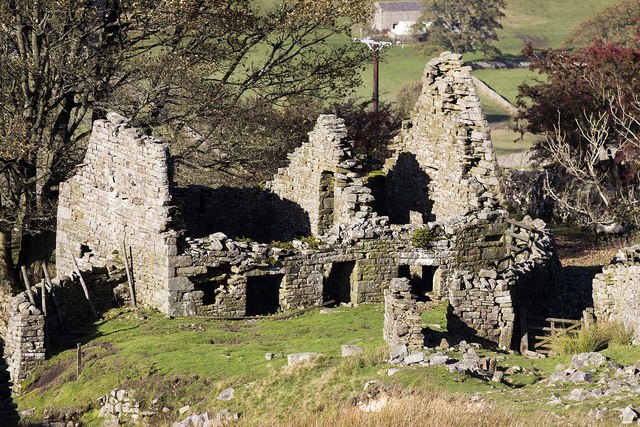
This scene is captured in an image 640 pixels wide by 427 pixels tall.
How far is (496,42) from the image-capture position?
134875 mm

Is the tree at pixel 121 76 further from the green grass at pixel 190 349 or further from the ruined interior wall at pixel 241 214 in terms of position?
the green grass at pixel 190 349

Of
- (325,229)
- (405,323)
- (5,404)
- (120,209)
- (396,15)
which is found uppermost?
(396,15)

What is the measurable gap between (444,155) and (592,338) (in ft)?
27.3

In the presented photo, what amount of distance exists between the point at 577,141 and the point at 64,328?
24.0 metres

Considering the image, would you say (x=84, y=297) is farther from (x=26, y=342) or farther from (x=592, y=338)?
(x=592, y=338)

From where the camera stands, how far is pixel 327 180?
37062 millimetres

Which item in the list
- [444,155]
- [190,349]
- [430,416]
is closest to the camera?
[430,416]

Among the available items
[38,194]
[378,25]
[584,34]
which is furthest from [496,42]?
[38,194]

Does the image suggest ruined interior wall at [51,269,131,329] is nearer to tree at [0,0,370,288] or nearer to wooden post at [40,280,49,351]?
wooden post at [40,280,49,351]

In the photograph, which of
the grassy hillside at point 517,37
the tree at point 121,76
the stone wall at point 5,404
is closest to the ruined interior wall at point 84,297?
the tree at point 121,76

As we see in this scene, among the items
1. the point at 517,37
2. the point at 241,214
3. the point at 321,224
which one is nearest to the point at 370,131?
the point at 241,214

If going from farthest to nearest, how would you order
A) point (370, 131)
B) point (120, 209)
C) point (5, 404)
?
1. point (370, 131)
2. point (120, 209)
3. point (5, 404)

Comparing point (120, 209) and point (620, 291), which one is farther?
point (120, 209)

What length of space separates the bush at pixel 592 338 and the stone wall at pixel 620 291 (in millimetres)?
402
